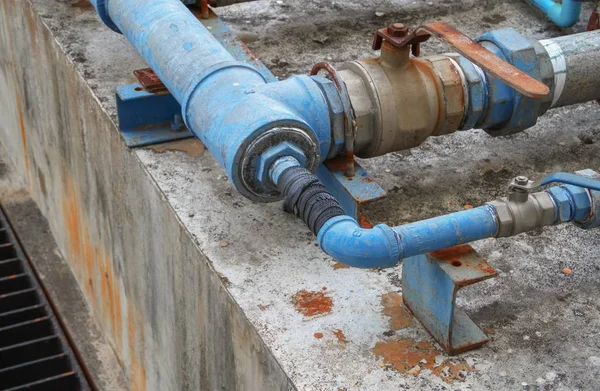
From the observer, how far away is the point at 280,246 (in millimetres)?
3199

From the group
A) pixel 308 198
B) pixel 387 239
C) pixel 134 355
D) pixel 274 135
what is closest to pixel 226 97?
pixel 274 135

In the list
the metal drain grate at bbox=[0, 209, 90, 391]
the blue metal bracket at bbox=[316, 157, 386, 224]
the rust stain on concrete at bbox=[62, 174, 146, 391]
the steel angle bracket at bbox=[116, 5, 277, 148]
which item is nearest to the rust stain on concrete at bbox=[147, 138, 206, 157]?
the steel angle bracket at bbox=[116, 5, 277, 148]

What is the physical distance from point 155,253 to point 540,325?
4.66ft

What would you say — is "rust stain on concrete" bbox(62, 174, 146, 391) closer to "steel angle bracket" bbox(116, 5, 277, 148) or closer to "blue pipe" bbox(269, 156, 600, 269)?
"steel angle bracket" bbox(116, 5, 277, 148)

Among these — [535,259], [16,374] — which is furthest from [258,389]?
[16,374]

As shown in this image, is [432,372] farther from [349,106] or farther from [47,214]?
[47,214]

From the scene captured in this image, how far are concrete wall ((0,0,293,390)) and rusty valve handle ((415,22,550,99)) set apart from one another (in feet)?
3.49

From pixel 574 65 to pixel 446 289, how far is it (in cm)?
124

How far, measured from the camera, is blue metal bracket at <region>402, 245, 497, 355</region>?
8.86ft

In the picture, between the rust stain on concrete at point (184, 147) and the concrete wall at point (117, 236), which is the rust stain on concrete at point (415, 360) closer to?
the concrete wall at point (117, 236)

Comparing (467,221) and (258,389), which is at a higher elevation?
(467,221)

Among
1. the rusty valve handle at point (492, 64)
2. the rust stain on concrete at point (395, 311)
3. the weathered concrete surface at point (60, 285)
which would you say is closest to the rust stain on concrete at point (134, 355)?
the weathered concrete surface at point (60, 285)

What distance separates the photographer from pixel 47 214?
5320 millimetres

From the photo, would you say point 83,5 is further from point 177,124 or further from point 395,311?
point 395,311
